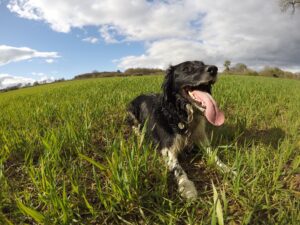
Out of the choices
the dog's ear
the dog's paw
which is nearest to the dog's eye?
the dog's ear

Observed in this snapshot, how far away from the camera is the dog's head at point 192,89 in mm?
3404

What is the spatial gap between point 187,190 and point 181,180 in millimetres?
190

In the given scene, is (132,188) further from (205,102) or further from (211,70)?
(211,70)

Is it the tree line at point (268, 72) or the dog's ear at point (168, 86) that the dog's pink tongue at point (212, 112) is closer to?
the dog's ear at point (168, 86)

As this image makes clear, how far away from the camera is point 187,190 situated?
2.64 metres

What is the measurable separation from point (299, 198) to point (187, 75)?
1991mm

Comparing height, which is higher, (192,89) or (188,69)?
(188,69)

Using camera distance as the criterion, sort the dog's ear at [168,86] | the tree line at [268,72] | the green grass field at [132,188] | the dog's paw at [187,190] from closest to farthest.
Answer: the green grass field at [132,188] < the dog's paw at [187,190] < the dog's ear at [168,86] < the tree line at [268,72]

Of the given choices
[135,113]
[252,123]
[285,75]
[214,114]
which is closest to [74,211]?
[214,114]

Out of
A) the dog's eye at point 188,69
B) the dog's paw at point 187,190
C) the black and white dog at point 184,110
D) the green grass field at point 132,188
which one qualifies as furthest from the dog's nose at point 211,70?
the dog's paw at point 187,190

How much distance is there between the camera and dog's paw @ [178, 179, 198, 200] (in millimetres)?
2559

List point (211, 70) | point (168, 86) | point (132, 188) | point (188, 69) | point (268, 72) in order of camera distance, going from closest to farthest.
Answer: point (132, 188) < point (211, 70) < point (188, 69) < point (168, 86) < point (268, 72)

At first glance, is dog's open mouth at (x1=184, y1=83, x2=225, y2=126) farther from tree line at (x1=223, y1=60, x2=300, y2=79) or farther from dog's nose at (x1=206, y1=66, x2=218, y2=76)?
tree line at (x1=223, y1=60, x2=300, y2=79)

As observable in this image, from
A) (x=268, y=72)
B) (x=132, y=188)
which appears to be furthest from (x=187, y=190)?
(x=268, y=72)
